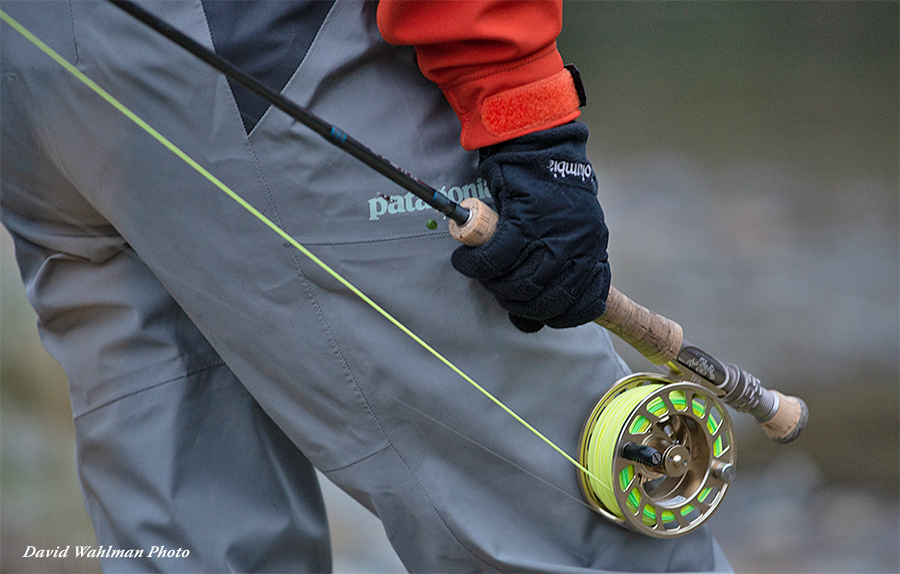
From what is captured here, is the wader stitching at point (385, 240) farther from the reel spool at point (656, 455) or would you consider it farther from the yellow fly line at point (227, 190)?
the reel spool at point (656, 455)

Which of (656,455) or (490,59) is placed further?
(656,455)

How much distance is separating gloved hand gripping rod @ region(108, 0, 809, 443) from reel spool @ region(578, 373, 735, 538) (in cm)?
3

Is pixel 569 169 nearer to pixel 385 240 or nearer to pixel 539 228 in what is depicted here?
pixel 539 228

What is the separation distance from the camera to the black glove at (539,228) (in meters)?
0.70

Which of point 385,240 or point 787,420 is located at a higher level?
point 385,240

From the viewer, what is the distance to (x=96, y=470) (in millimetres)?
850

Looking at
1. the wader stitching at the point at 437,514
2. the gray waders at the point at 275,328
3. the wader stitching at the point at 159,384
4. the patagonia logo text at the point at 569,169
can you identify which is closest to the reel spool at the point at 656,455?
the gray waders at the point at 275,328

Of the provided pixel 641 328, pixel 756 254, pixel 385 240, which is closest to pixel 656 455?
pixel 641 328

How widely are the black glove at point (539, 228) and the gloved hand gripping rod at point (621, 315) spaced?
2 cm

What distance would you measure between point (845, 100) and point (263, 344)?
2.66m

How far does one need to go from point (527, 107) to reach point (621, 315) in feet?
0.91

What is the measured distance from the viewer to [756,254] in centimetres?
240

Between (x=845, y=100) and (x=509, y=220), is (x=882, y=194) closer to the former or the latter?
(x=845, y=100)

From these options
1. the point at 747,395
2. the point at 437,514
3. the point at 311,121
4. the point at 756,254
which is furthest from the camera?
the point at 756,254
